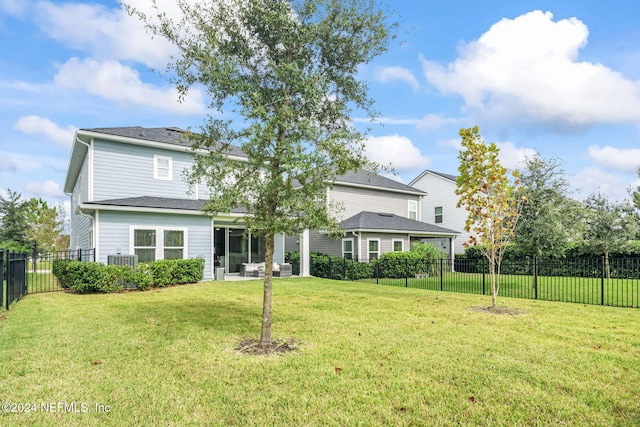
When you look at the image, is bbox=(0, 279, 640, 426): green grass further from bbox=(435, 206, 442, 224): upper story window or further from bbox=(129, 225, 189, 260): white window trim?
bbox=(435, 206, 442, 224): upper story window

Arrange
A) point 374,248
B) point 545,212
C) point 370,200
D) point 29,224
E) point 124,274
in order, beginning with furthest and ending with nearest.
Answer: point 29,224 → point 370,200 → point 374,248 → point 545,212 → point 124,274

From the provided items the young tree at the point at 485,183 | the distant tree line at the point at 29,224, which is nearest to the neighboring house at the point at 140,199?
the young tree at the point at 485,183

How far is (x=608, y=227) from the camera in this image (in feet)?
63.5

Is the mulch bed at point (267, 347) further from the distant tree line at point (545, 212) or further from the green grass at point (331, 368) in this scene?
the distant tree line at point (545, 212)

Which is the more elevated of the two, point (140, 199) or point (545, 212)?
point (140, 199)

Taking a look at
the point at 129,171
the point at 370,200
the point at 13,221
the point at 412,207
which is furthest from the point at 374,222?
the point at 13,221


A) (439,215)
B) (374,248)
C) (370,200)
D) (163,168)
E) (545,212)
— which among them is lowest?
(374,248)

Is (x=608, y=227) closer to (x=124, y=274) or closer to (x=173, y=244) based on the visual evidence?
(x=173, y=244)

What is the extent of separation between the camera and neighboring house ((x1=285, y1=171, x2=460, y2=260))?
2084 cm

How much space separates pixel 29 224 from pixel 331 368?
37.5m

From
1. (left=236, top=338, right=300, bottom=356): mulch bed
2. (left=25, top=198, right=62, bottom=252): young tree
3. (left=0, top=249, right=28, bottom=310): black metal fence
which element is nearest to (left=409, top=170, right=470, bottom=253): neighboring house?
(left=236, top=338, right=300, bottom=356): mulch bed

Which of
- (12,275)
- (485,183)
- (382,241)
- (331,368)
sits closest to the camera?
(331,368)

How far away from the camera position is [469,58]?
1383 centimetres

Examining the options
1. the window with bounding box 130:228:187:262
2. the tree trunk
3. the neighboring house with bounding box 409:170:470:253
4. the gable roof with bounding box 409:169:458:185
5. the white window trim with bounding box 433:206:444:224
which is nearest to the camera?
the tree trunk
